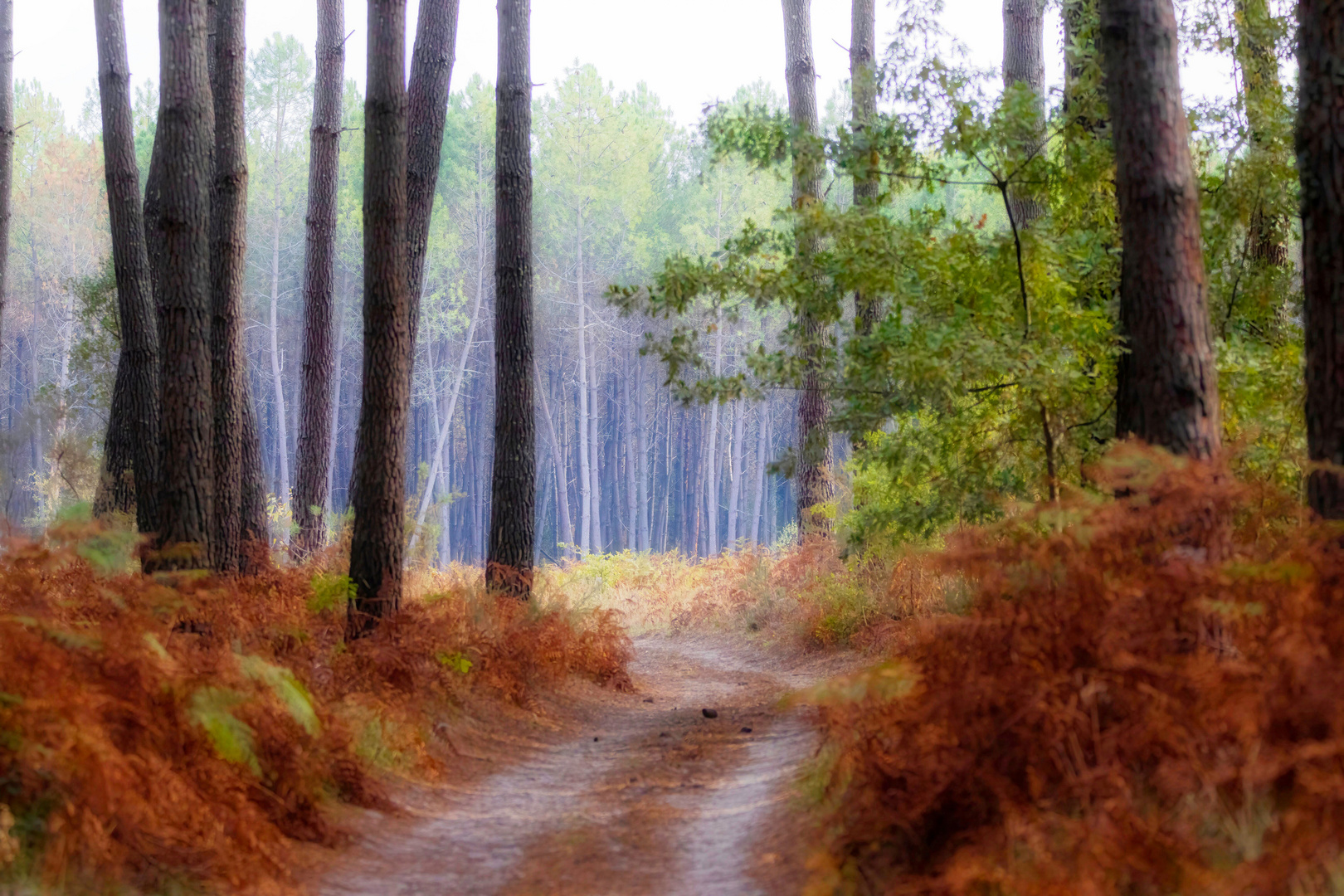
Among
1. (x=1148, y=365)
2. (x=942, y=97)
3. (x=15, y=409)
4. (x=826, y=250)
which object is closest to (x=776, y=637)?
(x=826, y=250)

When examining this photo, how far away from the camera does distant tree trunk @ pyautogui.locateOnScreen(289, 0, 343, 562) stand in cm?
1562

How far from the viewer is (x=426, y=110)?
41.0 feet

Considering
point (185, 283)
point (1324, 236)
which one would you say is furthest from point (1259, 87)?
point (185, 283)

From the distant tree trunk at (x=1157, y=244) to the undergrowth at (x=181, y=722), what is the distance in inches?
177

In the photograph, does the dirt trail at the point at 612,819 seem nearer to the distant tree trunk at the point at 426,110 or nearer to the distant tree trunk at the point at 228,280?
the distant tree trunk at the point at 228,280

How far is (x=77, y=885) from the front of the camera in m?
3.70

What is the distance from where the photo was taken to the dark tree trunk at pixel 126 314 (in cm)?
1063

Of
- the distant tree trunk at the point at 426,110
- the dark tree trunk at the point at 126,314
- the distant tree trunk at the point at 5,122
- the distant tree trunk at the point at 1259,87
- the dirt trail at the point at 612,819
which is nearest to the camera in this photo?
the dirt trail at the point at 612,819

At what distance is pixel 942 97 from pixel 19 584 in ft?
21.4

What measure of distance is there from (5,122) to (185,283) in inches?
464

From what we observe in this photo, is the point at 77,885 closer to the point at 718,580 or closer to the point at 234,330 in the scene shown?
the point at 234,330

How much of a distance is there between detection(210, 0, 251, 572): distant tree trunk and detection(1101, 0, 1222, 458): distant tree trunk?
24.9 ft

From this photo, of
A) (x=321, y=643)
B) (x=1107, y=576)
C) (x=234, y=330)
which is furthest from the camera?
(x=234, y=330)

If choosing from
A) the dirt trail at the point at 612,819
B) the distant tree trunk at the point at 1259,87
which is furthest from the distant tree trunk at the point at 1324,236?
the distant tree trunk at the point at 1259,87
